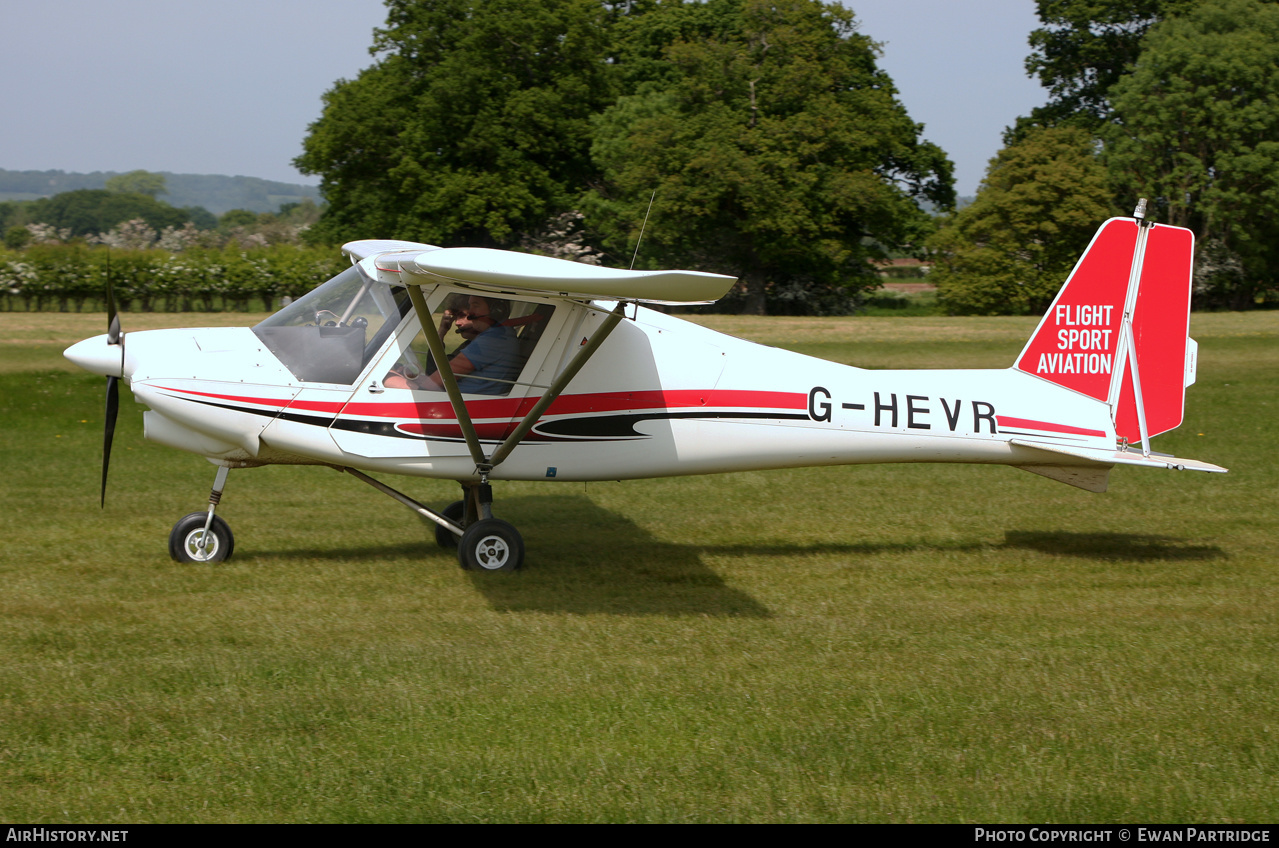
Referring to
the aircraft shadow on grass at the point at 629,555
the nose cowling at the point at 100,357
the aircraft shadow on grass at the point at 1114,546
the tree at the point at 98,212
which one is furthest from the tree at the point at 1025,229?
the tree at the point at 98,212

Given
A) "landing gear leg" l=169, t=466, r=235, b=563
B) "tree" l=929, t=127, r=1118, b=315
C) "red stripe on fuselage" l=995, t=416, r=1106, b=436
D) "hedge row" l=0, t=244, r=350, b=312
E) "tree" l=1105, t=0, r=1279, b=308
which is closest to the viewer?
"landing gear leg" l=169, t=466, r=235, b=563

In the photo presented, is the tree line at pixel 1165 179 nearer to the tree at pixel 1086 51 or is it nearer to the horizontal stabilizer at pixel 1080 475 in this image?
the tree at pixel 1086 51

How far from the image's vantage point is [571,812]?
Result: 14.1 ft

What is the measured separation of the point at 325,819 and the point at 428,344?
4.02 m

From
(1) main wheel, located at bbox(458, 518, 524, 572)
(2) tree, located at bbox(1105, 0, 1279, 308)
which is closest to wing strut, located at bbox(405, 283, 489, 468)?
(1) main wheel, located at bbox(458, 518, 524, 572)

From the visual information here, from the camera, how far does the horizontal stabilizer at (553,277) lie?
5785 millimetres

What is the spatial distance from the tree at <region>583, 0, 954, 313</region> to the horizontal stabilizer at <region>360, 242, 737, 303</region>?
41928mm

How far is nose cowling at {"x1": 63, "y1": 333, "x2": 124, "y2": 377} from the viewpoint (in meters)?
7.61

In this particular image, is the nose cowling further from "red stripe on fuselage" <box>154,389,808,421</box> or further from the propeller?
"red stripe on fuselage" <box>154,389,808,421</box>

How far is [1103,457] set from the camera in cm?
831

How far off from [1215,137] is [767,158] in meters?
23.2

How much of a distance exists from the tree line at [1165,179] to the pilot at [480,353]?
48676mm
